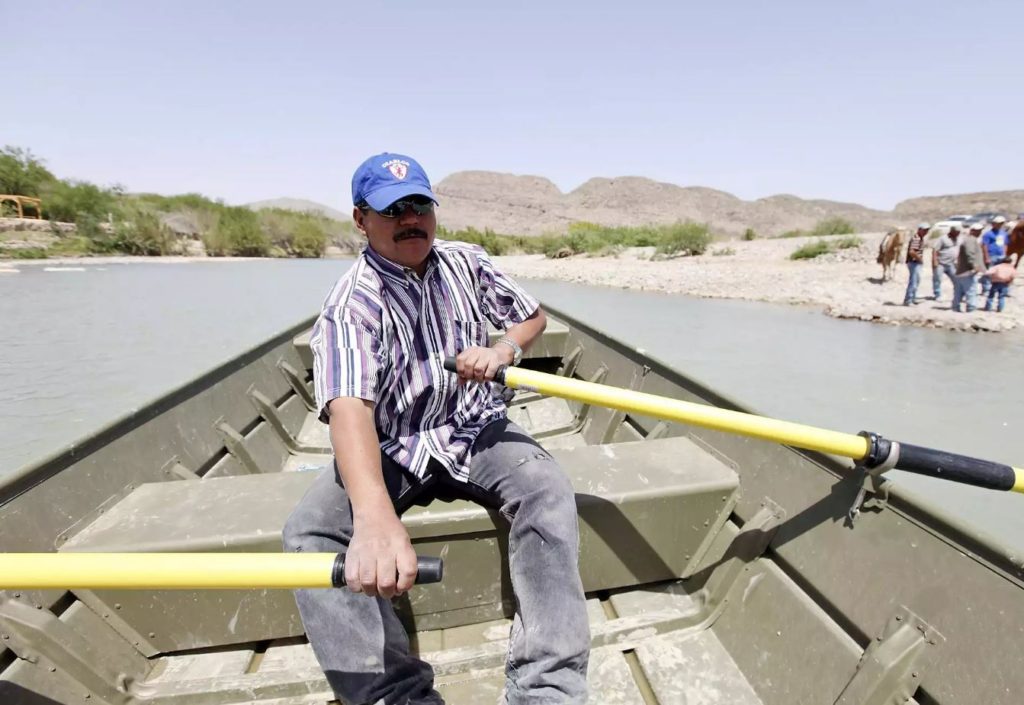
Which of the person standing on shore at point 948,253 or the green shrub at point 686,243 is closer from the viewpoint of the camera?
the person standing on shore at point 948,253

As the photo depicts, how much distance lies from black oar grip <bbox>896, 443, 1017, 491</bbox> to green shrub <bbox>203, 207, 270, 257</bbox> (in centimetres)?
4171

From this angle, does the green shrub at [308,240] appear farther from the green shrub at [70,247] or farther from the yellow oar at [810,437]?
the yellow oar at [810,437]

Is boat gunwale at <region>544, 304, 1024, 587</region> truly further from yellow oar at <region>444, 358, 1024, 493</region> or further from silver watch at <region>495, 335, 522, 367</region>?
silver watch at <region>495, 335, 522, 367</region>

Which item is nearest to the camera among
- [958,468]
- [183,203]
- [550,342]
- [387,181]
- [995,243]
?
[958,468]

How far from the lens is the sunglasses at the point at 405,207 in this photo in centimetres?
170

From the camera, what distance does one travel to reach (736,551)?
6.76 ft

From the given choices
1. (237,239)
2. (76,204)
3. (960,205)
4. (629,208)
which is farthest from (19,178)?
(960,205)

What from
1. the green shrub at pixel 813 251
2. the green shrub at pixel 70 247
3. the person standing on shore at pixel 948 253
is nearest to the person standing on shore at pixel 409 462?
the person standing on shore at pixel 948 253

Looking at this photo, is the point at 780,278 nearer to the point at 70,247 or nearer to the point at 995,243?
the point at 995,243

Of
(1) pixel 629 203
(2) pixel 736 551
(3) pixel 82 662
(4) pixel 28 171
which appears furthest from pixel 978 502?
(1) pixel 629 203

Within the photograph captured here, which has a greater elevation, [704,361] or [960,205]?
[960,205]

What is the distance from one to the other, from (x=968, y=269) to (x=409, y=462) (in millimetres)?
13127

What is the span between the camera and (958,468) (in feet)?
5.04

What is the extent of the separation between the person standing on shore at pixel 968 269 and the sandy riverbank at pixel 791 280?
16.2 inches
